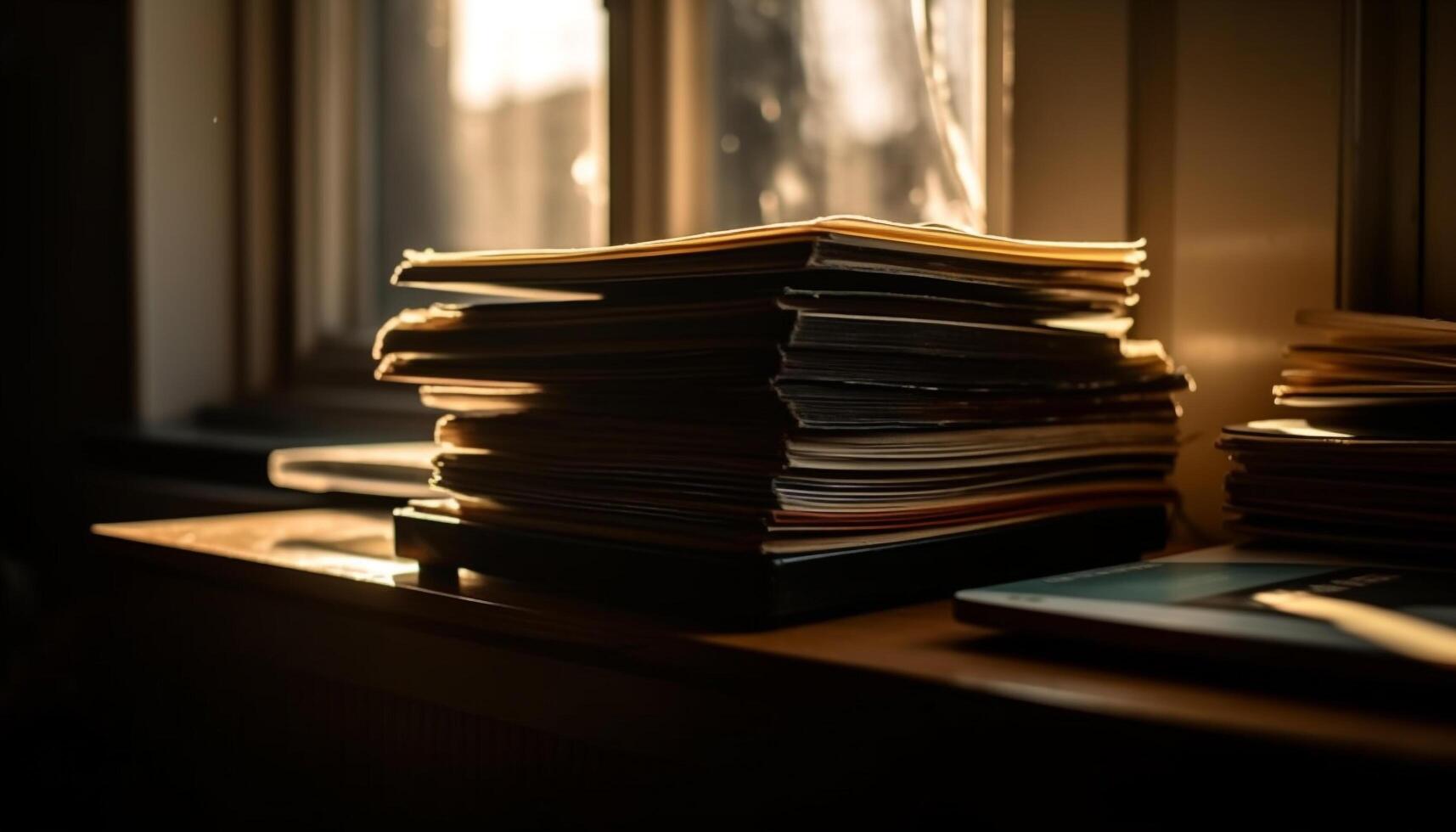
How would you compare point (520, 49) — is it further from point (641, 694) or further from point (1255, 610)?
point (1255, 610)

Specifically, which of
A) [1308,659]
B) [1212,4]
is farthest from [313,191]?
[1308,659]

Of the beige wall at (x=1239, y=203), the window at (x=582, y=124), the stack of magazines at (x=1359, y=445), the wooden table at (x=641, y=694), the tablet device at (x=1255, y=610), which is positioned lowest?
the wooden table at (x=641, y=694)

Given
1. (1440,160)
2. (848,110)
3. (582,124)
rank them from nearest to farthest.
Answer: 1. (1440,160)
2. (848,110)
3. (582,124)

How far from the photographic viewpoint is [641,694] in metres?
0.67

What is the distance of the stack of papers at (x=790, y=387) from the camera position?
635 mm

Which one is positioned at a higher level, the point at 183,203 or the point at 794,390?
the point at 183,203

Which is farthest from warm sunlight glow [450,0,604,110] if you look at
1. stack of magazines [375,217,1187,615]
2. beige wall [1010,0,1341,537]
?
stack of magazines [375,217,1187,615]

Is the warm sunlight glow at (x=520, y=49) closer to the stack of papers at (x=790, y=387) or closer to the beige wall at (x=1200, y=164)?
the beige wall at (x=1200, y=164)

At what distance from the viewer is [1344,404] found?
0.75m

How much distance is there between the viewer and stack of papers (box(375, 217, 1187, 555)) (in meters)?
0.64

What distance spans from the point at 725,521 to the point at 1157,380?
1.07ft

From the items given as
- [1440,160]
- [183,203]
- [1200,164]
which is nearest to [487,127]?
[183,203]

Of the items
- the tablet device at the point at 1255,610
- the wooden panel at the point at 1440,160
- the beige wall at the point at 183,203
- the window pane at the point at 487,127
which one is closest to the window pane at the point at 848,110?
the window pane at the point at 487,127

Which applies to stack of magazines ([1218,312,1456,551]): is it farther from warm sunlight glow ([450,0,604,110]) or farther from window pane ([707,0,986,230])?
warm sunlight glow ([450,0,604,110])
